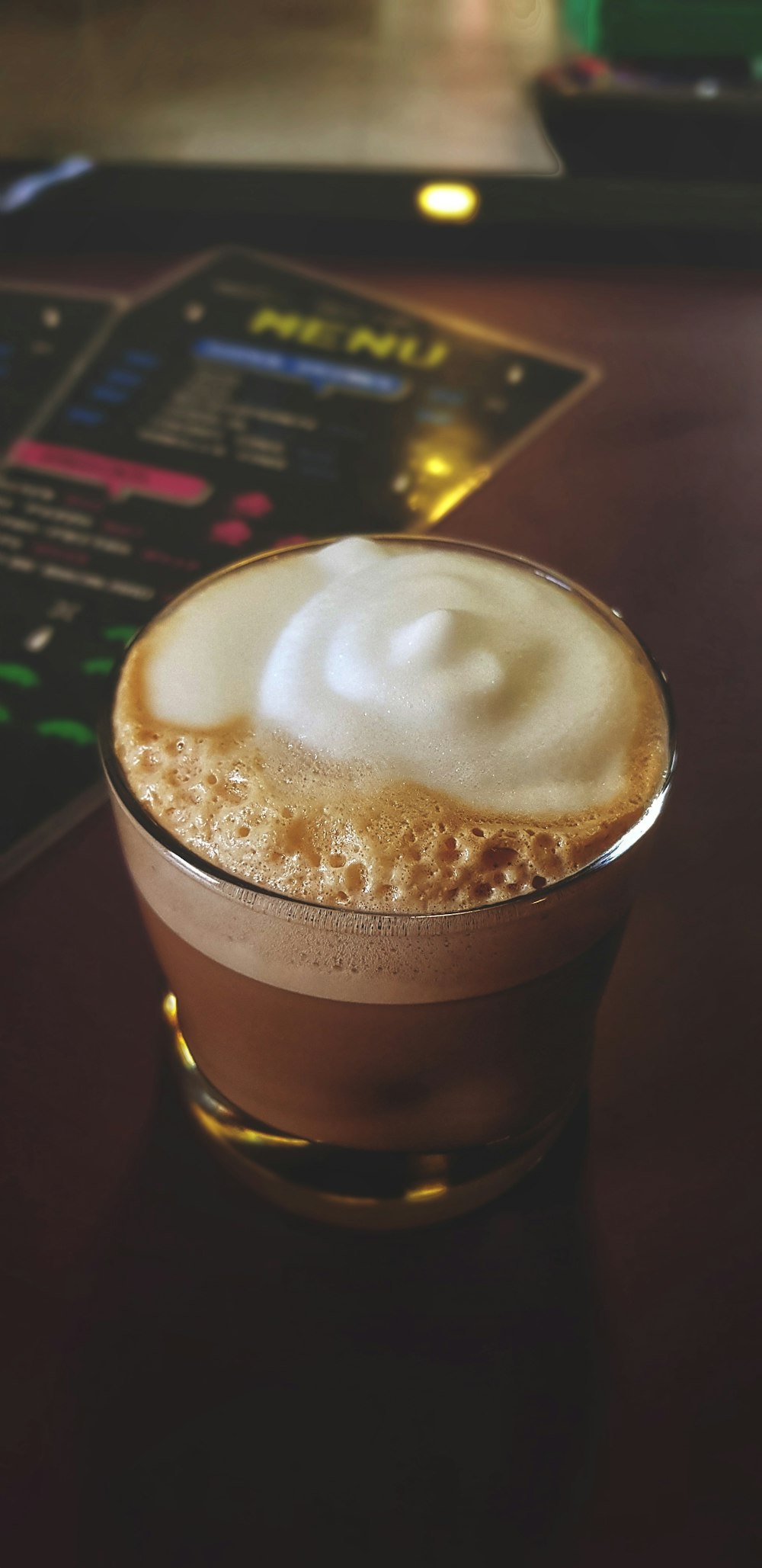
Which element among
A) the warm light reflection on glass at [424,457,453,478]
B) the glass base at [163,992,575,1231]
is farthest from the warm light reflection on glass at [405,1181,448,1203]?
the warm light reflection on glass at [424,457,453,478]

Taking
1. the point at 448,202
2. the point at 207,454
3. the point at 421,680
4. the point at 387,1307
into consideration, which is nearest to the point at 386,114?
the point at 448,202

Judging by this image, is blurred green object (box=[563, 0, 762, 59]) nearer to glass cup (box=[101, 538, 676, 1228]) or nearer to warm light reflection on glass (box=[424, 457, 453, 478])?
warm light reflection on glass (box=[424, 457, 453, 478])

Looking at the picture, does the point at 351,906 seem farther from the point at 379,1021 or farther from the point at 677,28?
the point at 677,28

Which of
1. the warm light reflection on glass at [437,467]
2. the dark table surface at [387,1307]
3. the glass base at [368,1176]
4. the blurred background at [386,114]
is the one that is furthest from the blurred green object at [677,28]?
the glass base at [368,1176]

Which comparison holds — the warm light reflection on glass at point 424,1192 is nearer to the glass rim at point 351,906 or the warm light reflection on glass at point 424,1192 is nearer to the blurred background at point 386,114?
the glass rim at point 351,906

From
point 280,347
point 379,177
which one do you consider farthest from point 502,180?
point 280,347

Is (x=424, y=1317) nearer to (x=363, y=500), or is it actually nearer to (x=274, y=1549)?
(x=274, y=1549)
